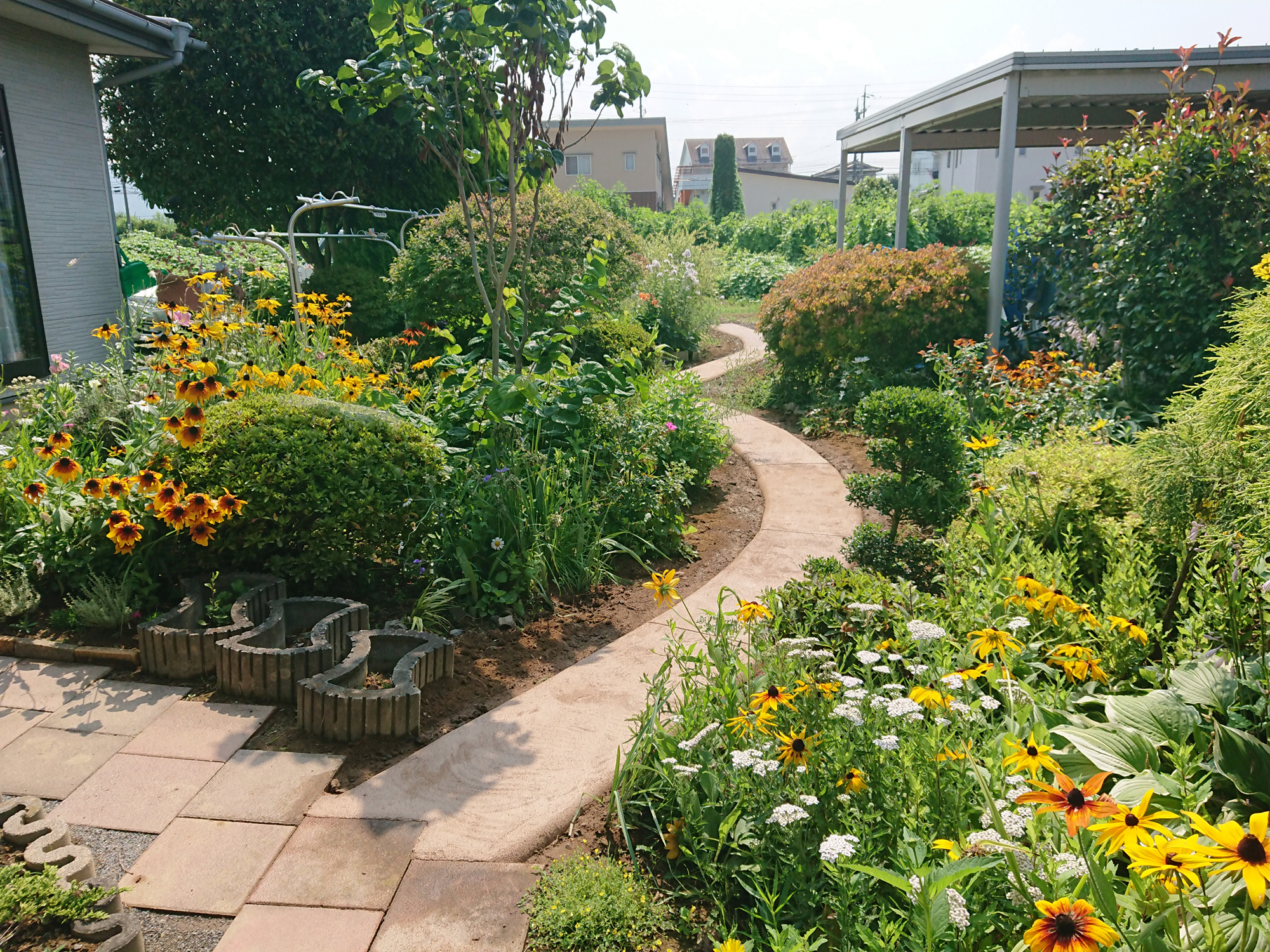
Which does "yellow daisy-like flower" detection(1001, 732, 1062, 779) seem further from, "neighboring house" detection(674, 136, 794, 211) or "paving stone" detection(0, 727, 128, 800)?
"neighboring house" detection(674, 136, 794, 211)

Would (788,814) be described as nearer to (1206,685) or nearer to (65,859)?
(1206,685)

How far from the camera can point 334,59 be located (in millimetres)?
10930

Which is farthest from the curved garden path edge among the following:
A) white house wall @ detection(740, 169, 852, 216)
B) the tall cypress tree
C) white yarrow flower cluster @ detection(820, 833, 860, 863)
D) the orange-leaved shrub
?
white house wall @ detection(740, 169, 852, 216)

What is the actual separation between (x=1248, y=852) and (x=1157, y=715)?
4.08 feet

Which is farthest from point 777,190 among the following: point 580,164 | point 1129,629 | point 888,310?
point 1129,629

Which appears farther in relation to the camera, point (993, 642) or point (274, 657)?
point (274, 657)

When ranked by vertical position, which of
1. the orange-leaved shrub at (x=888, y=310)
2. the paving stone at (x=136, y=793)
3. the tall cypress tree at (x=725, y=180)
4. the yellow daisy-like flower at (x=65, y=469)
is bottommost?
the paving stone at (x=136, y=793)

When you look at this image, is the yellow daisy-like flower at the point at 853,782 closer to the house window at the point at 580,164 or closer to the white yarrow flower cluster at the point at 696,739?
the white yarrow flower cluster at the point at 696,739

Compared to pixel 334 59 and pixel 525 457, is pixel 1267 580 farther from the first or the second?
A: pixel 334 59

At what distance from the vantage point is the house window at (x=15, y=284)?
5.91m

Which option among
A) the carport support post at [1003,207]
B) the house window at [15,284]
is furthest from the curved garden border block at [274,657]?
the carport support post at [1003,207]

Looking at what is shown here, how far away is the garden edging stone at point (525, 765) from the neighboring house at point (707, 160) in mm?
56985

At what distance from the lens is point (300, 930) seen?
6.82 ft

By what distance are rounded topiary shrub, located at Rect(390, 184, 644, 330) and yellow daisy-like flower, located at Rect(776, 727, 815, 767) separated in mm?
5333
